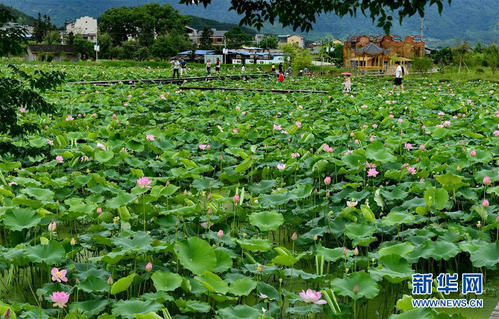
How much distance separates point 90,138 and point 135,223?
2.64 metres

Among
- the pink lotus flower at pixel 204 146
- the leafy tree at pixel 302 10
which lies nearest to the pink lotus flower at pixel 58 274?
the leafy tree at pixel 302 10

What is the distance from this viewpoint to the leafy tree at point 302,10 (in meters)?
3.96

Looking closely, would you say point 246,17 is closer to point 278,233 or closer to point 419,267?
point 278,233

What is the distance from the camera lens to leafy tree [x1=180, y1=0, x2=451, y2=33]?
13.0 ft

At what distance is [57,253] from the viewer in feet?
8.29

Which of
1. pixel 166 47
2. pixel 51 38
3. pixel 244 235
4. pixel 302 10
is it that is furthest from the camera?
pixel 51 38

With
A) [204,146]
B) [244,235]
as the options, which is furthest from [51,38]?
[244,235]

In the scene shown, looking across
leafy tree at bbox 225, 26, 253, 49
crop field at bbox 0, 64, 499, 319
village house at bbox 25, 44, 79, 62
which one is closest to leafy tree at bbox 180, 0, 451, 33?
crop field at bbox 0, 64, 499, 319

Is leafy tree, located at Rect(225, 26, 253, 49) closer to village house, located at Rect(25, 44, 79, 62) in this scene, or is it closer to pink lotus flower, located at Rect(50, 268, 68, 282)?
village house, located at Rect(25, 44, 79, 62)

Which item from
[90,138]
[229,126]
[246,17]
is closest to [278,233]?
[246,17]

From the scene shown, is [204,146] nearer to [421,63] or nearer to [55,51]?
[421,63]

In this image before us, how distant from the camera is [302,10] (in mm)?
4332

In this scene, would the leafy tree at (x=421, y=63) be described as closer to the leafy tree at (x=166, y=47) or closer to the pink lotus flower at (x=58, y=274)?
the leafy tree at (x=166, y=47)

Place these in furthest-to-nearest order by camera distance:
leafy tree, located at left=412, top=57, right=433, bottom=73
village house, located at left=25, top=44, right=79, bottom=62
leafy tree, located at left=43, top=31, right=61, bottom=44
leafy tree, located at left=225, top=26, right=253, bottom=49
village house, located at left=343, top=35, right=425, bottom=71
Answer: leafy tree, located at left=225, top=26, right=253, bottom=49
leafy tree, located at left=43, top=31, right=61, bottom=44
village house, located at left=25, top=44, right=79, bottom=62
village house, located at left=343, top=35, right=425, bottom=71
leafy tree, located at left=412, top=57, right=433, bottom=73
